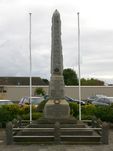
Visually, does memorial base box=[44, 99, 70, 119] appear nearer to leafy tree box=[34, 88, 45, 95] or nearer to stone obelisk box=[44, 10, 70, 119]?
stone obelisk box=[44, 10, 70, 119]

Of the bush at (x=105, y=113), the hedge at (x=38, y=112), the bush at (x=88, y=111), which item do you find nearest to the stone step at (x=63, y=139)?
the hedge at (x=38, y=112)

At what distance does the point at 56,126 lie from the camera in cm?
1767

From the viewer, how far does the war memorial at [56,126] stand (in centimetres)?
1817

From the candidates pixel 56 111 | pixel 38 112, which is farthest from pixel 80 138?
pixel 38 112

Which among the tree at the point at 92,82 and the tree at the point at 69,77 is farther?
the tree at the point at 92,82

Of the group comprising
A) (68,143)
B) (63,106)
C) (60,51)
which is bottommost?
(68,143)

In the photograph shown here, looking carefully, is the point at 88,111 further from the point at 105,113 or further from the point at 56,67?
the point at 56,67

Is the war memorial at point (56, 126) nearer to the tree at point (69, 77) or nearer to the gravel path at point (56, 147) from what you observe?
the gravel path at point (56, 147)

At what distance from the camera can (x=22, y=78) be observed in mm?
118375

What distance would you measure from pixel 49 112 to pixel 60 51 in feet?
10.4

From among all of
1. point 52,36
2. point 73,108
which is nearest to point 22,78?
point 73,108

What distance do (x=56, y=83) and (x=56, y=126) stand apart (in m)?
4.02

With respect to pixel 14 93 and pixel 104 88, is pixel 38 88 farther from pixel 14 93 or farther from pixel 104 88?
pixel 104 88

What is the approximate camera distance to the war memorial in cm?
1817
